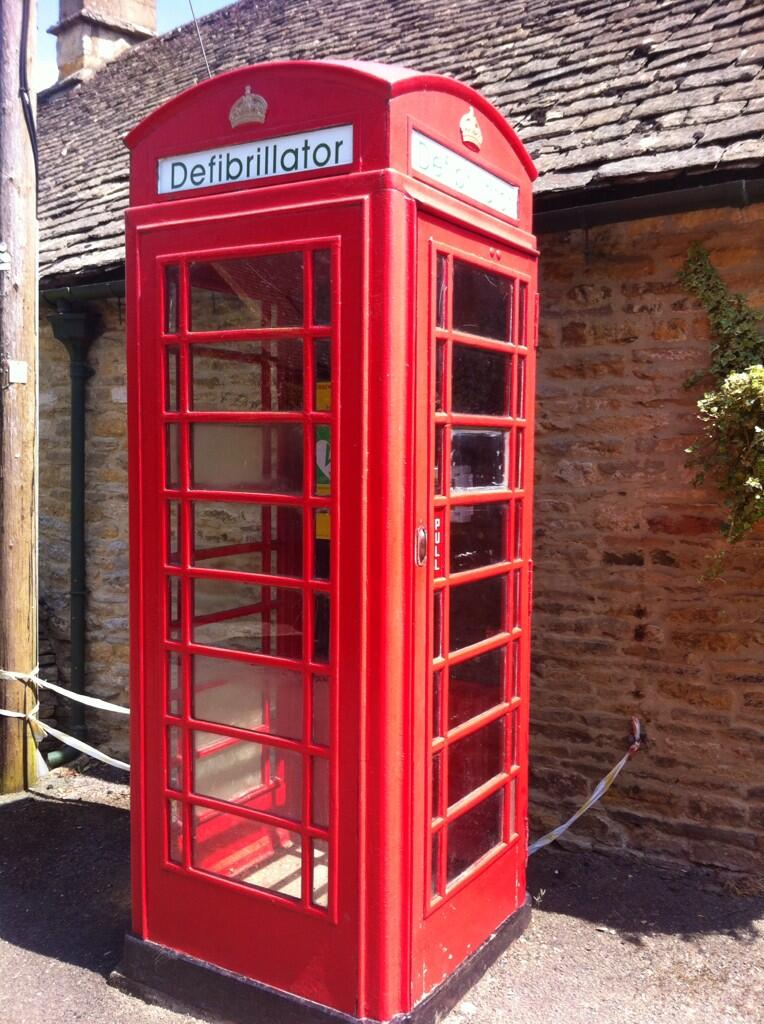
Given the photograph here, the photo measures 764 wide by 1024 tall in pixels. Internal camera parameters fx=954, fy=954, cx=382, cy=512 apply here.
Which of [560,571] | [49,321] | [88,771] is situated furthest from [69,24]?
[560,571]

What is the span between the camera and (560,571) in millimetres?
4840

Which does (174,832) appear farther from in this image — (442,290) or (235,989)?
(442,290)

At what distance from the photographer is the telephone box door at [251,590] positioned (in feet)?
9.71

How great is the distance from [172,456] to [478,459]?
1.06m

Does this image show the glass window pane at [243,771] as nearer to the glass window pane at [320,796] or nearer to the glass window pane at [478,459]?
the glass window pane at [320,796]

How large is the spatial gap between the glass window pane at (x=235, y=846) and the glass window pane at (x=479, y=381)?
1.62 metres

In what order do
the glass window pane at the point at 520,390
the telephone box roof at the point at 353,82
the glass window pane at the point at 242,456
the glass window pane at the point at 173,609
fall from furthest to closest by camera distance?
the glass window pane at the point at 520,390 < the glass window pane at the point at 173,609 < the glass window pane at the point at 242,456 < the telephone box roof at the point at 353,82

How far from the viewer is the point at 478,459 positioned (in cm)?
331

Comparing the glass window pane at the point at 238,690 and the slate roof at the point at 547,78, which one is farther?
the slate roof at the point at 547,78

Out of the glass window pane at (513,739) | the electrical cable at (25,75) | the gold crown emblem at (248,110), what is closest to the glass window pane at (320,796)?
the glass window pane at (513,739)

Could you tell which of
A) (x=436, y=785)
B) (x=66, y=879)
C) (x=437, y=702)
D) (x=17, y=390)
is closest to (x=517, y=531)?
(x=437, y=702)

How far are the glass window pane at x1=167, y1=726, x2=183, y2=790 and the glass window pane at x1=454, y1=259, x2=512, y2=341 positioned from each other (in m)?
1.72

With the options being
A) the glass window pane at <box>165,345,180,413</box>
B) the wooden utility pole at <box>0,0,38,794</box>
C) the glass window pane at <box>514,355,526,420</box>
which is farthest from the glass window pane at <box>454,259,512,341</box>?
the wooden utility pole at <box>0,0,38,794</box>

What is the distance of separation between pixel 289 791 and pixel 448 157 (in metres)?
2.17
